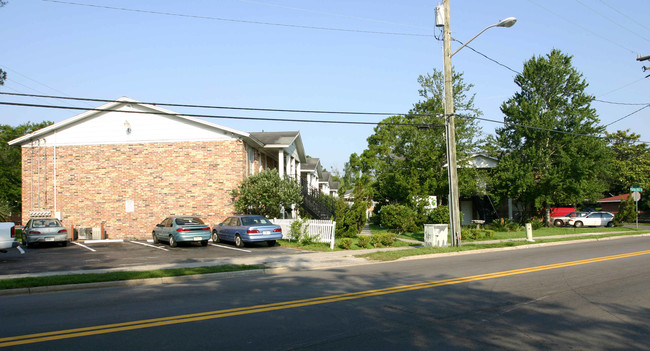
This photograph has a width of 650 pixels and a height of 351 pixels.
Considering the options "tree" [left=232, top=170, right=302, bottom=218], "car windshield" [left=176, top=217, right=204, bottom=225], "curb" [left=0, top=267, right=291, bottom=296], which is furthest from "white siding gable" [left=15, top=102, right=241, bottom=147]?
"curb" [left=0, top=267, right=291, bottom=296]

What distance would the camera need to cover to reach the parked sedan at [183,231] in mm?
20109

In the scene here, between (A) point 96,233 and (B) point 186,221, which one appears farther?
(A) point 96,233

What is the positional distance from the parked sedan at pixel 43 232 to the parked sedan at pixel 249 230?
7.04 m

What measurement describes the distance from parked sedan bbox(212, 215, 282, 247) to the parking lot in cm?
39

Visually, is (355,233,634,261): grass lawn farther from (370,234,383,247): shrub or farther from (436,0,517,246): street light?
(370,234,383,247): shrub

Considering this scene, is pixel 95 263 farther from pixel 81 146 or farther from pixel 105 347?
pixel 81 146

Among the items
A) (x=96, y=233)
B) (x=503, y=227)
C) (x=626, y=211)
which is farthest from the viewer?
(x=626, y=211)

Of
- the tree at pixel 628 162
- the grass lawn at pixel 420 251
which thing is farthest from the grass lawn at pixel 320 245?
the tree at pixel 628 162

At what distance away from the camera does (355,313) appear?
747cm

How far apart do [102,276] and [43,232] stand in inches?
425

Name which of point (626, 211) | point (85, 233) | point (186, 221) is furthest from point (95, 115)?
point (626, 211)

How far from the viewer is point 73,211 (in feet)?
85.1

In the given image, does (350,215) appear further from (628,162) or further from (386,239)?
(628,162)

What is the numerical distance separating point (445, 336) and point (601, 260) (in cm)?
1112
